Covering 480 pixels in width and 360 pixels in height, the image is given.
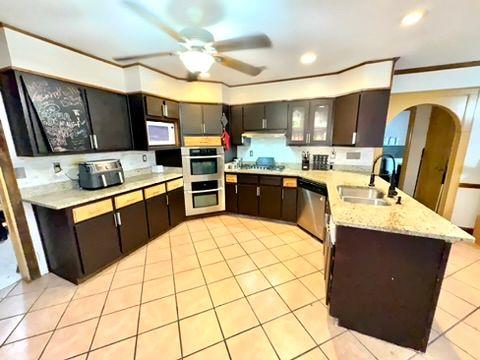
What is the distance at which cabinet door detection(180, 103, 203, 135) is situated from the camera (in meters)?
3.39

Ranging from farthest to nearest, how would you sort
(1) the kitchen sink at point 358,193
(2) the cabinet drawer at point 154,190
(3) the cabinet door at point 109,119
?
(2) the cabinet drawer at point 154,190, (3) the cabinet door at point 109,119, (1) the kitchen sink at point 358,193

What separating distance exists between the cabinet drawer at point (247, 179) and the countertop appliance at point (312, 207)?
76cm

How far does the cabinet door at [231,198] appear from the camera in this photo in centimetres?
380

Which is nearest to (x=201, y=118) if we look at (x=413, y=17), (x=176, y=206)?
(x=176, y=206)

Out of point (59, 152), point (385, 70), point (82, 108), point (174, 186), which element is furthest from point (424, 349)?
point (82, 108)

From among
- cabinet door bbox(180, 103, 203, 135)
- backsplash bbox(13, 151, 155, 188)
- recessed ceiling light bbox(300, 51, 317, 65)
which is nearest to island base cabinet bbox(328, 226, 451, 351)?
recessed ceiling light bbox(300, 51, 317, 65)

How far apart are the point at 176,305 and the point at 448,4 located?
3299 mm

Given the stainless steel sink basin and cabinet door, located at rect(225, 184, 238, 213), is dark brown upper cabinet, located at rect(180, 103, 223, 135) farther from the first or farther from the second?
the stainless steel sink basin

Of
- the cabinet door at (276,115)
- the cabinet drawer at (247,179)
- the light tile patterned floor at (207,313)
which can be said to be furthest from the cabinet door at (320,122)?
the light tile patterned floor at (207,313)

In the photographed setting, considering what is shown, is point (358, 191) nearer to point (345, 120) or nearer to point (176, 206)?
point (345, 120)

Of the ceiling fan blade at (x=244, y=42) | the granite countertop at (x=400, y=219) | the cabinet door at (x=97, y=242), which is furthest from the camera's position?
the cabinet door at (x=97, y=242)

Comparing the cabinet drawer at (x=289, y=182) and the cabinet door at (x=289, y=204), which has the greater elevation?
the cabinet drawer at (x=289, y=182)

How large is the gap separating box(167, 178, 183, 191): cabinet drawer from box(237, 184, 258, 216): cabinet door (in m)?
1.03

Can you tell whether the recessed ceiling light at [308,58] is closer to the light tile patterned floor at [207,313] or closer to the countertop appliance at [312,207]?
the countertop appliance at [312,207]
